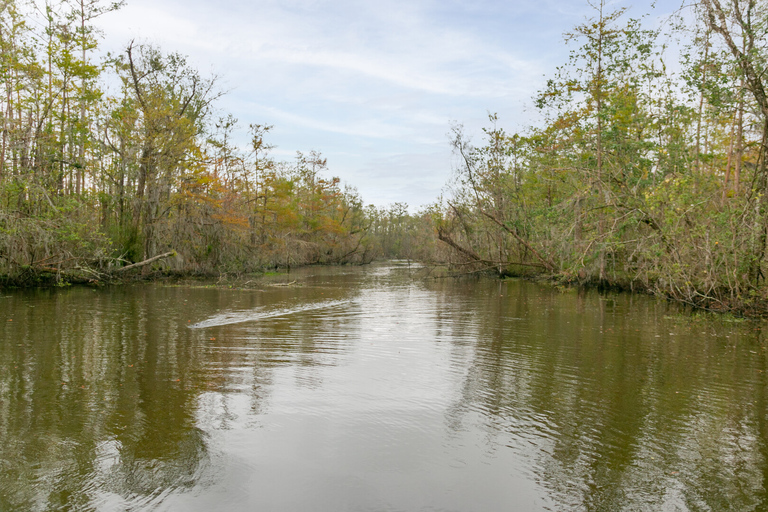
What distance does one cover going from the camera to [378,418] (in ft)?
20.1

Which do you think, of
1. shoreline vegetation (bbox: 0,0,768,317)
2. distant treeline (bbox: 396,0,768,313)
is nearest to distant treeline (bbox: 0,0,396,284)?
shoreline vegetation (bbox: 0,0,768,317)

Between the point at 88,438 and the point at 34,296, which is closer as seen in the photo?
the point at 88,438

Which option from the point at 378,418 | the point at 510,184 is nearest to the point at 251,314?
the point at 378,418

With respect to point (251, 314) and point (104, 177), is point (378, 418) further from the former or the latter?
point (104, 177)

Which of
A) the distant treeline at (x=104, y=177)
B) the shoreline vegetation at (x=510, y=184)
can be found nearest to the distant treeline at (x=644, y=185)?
the shoreline vegetation at (x=510, y=184)

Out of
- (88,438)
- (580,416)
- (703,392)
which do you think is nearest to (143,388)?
(88,438)

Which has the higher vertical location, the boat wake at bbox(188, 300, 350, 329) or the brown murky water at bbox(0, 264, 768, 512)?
the boat wake at bbox(188, 300, 350, 329)

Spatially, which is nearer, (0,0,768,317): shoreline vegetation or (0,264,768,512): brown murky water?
(0,264,768,512): brown murky water

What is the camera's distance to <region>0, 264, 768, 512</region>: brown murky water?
427cm

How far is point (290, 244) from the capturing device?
45094mm

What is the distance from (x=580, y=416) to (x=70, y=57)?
77.4 feet

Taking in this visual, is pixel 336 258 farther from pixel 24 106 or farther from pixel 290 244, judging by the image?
pixel 24 106

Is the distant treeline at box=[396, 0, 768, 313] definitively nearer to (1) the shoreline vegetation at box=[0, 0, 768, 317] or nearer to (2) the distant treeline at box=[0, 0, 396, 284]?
(1) the shoreline vegetation at box=[0, 0, 768, 317]

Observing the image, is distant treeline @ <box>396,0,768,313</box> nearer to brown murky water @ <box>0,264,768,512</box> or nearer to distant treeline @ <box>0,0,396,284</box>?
brown murky water @ <box>0,264,768,512</box>
